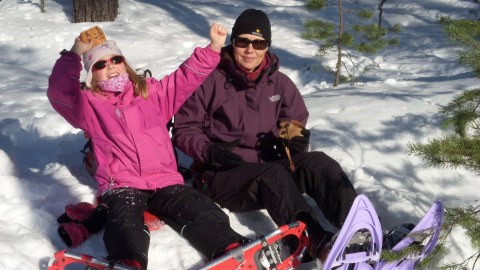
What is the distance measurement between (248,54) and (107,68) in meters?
0.96

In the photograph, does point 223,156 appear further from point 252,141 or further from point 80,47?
point 80,47

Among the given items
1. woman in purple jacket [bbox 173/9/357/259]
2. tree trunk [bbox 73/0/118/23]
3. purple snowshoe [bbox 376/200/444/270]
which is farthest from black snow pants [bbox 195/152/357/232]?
tree trunk [bbox 73/0/118/23]

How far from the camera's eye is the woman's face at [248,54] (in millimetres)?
3855

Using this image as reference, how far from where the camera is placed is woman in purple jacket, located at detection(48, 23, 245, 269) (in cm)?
357

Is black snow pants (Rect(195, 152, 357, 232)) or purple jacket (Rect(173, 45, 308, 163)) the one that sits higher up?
purple jacket (Rect(173, 45, 308, 163))

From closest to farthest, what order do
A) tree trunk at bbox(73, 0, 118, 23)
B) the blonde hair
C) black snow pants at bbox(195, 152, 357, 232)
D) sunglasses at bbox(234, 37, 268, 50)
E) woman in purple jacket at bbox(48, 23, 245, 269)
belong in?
black snow pants at bbox(195, 152, 357, 232) < woman in purple jacket at bbox(48, 23, 245, 269) < the blonde hair < sunglasses at bbox(234, 37, 268, 50) < tree trunk at bbox(73, 0, 118, 23)

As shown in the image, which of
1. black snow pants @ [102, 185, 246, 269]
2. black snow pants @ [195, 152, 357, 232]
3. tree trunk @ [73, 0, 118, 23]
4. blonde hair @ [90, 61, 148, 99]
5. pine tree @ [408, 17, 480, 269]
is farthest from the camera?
tree trunk @ [73, 0, 118, 23]

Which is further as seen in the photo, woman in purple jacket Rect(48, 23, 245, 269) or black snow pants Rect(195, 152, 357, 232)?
woman in purple jacket Rect(48, 23, 245, 269)

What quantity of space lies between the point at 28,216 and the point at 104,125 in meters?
0.79

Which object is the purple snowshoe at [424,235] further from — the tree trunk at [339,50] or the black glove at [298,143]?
the tree trunk at [339,50]

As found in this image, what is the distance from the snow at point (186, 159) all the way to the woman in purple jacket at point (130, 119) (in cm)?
26

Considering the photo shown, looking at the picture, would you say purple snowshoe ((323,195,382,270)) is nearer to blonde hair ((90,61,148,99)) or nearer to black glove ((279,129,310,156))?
black glove ((279,129,310,156))

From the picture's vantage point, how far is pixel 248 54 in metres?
3.86

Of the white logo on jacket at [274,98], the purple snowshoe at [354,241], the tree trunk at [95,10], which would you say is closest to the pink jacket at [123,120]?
the white logo on jacket at [274,98]
